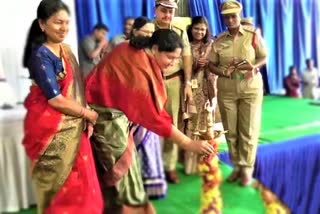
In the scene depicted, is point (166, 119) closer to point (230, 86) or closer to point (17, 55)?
point (230, 86)

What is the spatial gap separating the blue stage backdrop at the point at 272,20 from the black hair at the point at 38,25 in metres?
0.08

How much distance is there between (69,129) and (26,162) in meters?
0.19

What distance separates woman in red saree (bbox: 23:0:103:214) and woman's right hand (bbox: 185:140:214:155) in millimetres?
216

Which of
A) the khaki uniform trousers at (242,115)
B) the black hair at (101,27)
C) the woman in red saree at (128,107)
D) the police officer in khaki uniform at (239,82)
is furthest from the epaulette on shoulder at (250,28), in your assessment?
the black hair at (101,27)

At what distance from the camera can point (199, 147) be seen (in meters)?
0.95

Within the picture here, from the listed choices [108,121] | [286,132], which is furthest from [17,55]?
[286,132]

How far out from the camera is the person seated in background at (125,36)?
36.9 inches

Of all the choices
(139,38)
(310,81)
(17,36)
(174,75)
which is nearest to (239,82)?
(174,75)

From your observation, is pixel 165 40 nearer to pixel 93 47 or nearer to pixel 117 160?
pixel 93 47

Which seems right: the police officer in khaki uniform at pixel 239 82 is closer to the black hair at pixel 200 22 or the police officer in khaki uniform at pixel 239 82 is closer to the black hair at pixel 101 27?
the black hair at pixel 200 22

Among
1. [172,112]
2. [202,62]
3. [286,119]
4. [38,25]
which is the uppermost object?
[38,25]

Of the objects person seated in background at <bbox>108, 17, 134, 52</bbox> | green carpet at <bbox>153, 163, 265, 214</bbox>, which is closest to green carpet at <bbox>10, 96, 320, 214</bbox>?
green carpet at <bbox>153, 163, 265, 214</bbox>

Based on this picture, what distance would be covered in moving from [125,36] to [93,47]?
77mm

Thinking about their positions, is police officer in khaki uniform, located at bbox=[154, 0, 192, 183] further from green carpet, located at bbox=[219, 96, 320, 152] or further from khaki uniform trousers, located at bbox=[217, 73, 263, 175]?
green carpet, located at bbox=[219, 96, 320, 152]
